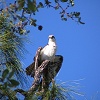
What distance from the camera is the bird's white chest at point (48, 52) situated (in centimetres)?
398

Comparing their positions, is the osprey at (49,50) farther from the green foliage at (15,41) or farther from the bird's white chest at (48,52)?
the green foliage at (15,41)

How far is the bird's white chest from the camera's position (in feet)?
13.0

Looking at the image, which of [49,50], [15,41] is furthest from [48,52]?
[15,41]

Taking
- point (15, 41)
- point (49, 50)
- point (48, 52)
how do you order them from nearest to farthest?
1. point (15, 41)
2. point (48, 52)
3. point (49, 50)

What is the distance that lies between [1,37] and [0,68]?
28 centimetres

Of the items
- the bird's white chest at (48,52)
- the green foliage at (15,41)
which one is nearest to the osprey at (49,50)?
the bird's white chest at (48,52)

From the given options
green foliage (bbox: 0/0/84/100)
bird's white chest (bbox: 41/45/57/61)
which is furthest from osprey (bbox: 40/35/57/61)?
green foliage (bbox: 0/0/84/100)

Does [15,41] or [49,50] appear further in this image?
[49,50]

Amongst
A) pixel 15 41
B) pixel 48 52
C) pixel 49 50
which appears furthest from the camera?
pixel 49 50

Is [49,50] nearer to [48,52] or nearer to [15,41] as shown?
[48,52]

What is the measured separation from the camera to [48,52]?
4.08 m

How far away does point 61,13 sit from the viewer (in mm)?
2332

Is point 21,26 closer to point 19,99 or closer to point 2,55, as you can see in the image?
point 2,55

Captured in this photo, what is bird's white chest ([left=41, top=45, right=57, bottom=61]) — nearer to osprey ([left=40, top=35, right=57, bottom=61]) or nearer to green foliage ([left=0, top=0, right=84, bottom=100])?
osprey ([left=40, top=35, right=57, bottom=61])
